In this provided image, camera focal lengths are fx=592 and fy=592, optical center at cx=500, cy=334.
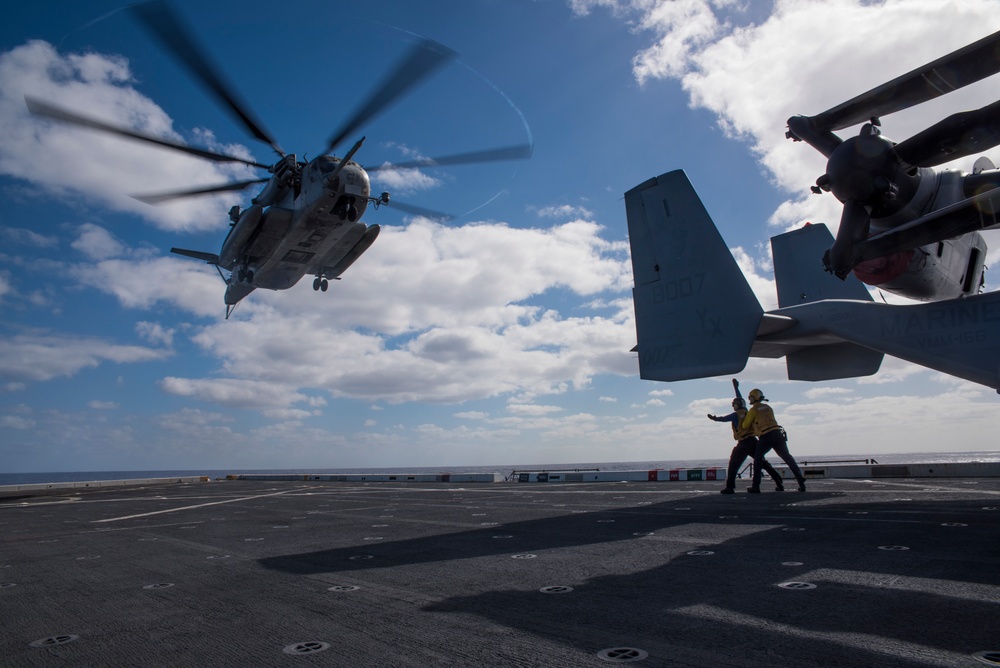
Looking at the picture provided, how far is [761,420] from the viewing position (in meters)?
14.4

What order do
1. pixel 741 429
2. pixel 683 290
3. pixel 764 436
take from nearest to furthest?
pixel 764 436
pixel 741 429
pixel 683 290

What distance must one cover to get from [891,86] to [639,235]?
9.95 metres

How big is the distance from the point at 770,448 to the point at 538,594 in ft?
36.9

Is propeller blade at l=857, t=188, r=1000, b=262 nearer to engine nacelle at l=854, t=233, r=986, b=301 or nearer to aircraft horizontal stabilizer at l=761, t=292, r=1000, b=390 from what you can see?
engine nacelle at l=854, t=233, r=986, b=301

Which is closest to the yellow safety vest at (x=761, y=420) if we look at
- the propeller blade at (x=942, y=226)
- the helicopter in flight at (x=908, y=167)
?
the helicopter in flight at (x=908, y=167)

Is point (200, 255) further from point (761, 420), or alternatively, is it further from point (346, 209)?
point (761, 420)

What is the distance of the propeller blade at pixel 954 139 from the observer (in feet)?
26.3

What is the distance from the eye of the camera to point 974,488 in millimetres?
13352

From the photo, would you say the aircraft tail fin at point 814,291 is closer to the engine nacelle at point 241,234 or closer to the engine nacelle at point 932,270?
the engine nacelle at point 932,270

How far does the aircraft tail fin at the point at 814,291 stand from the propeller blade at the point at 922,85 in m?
9.27

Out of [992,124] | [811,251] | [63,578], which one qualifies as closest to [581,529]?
[63,578]

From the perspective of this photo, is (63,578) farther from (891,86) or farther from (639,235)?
(639,235)

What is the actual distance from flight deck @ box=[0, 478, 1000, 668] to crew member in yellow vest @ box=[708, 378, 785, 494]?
4340mm

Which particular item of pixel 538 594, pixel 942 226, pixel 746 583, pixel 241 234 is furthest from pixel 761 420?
pixel 241 234
